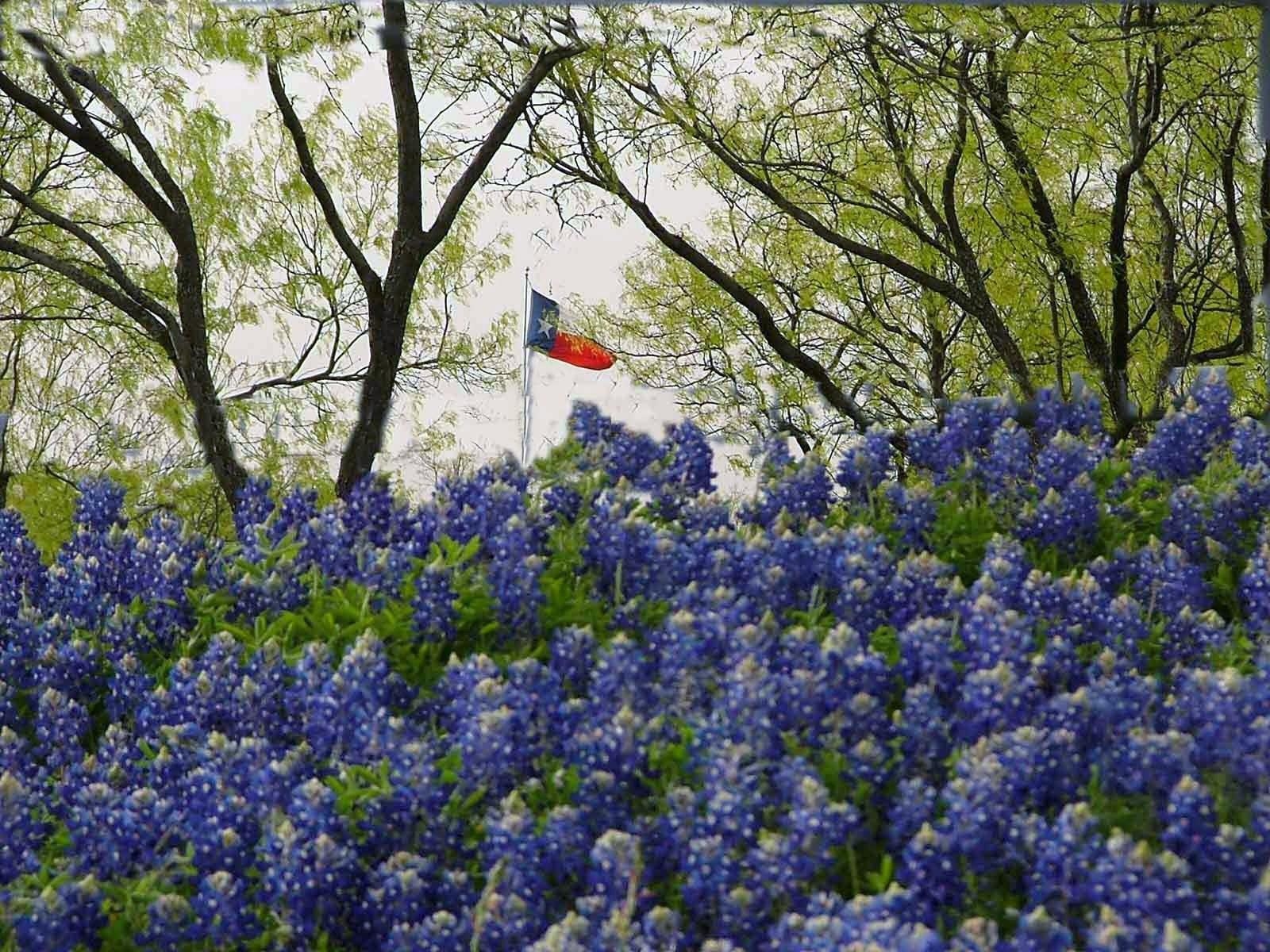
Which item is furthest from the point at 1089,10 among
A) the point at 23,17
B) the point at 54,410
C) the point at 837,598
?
the point at 54,410

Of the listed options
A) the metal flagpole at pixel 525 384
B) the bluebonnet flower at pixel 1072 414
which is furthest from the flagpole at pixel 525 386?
the bluebonnet flower at pixel 1072 414

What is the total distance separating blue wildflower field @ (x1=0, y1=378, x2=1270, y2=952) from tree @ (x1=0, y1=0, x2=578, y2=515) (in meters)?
7.93

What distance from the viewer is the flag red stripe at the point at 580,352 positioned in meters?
15.7

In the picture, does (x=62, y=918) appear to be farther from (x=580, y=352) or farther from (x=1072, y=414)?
(x=580, y=352)

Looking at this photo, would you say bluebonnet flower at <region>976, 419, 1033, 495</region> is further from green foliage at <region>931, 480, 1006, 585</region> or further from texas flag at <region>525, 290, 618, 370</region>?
texas flag at <region>525, 290, 618, 370</region>

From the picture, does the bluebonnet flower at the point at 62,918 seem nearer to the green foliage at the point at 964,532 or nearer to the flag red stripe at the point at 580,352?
the green foliage at the point at 964,532

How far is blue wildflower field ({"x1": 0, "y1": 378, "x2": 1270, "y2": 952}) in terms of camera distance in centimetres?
188

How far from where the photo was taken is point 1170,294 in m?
12.1

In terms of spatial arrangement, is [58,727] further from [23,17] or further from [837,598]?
[23,17]

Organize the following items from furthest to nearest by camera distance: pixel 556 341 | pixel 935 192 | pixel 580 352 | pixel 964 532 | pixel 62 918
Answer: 1. pixel 580 352
2. pixel 556 341
3. pixel 935 192
4. pixel 964 532
5. pixel 62 918

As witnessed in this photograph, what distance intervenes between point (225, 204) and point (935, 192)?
6732 millimetres

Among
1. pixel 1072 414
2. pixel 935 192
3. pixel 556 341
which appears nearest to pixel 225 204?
pixel 556 341

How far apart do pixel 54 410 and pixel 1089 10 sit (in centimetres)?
1098

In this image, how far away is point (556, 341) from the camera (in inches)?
626
